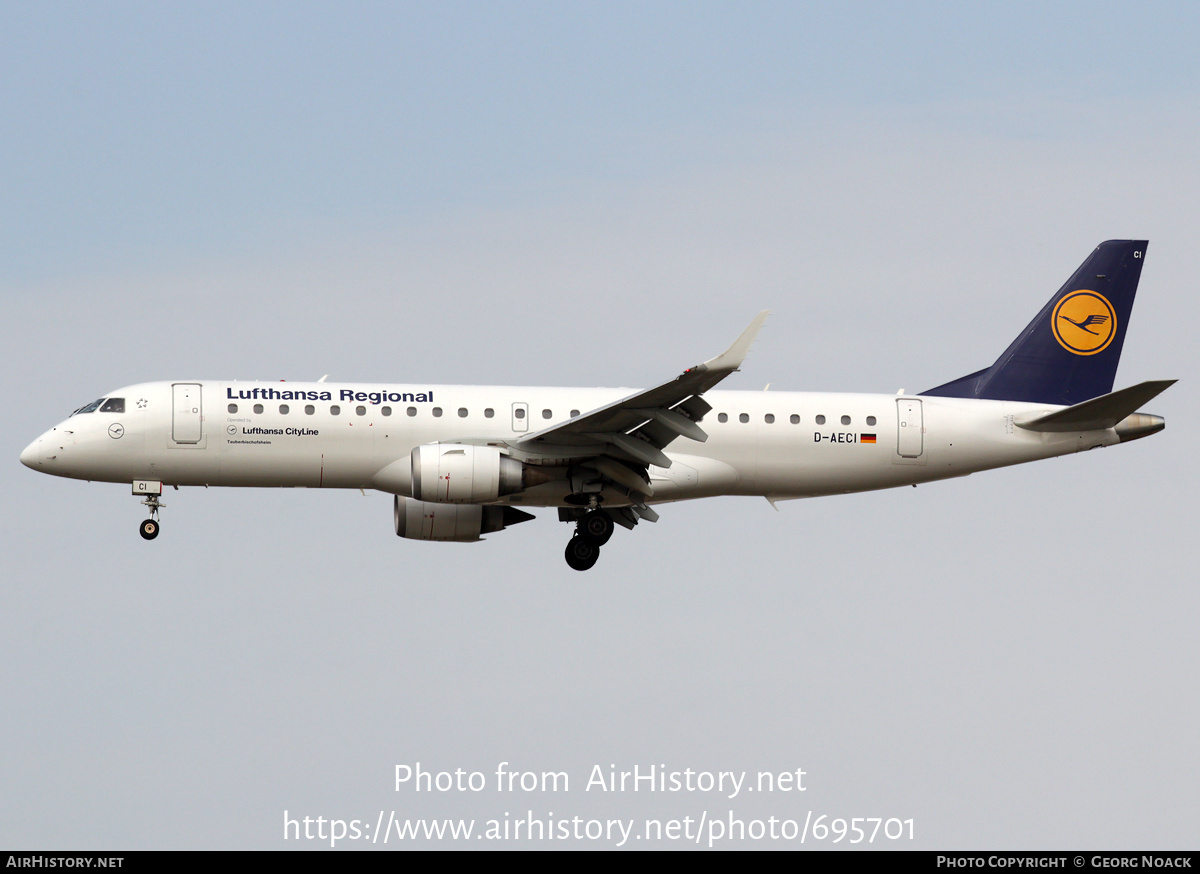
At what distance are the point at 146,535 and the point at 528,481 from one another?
27.9ft

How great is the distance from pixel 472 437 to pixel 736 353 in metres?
7.20

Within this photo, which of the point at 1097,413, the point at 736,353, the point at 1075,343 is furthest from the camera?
the point at 1075,343

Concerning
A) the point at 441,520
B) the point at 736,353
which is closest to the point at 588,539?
the point at 441,520

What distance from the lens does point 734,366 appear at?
3139 cm

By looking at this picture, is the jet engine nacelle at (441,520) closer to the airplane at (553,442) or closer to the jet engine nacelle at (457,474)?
the airplane at (553,442)

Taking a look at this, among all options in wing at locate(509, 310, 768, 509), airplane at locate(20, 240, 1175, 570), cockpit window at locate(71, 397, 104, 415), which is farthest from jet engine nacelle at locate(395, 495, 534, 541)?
cockpit window at locate(71, 397, 104, 415)

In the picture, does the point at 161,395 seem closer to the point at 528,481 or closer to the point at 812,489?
the point at 528,481

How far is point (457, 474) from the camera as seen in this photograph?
34.1m

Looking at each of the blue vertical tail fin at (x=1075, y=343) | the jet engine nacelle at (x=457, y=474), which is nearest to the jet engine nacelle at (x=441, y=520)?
the jet engine nacelle at (x=457, y=474)

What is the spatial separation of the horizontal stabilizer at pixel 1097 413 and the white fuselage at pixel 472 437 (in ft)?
0.77

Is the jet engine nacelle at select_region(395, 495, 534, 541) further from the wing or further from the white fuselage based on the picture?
the wing

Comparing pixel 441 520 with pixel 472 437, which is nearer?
pixel 472 437

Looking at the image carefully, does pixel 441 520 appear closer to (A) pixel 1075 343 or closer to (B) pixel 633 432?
(B) pixel 633 432

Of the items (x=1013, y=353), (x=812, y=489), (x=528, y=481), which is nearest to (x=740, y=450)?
(x=812, y=489)
